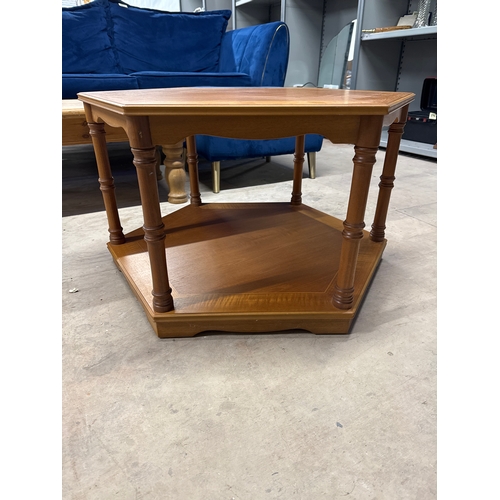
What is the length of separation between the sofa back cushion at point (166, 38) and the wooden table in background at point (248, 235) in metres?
1.90

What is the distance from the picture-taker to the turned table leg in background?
77cm

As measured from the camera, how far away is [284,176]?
2361mm

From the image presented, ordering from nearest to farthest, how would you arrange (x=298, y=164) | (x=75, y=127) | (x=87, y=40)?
(x=298, y=164) → (x=75, y=127) → (x=87, y=40)

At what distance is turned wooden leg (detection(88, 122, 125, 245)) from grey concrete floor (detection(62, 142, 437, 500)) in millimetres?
152

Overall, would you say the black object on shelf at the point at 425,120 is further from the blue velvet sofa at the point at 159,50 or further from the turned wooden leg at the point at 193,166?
the turned wooden leg at the point at 193,166

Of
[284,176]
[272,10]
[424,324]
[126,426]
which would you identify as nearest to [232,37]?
[284,176]

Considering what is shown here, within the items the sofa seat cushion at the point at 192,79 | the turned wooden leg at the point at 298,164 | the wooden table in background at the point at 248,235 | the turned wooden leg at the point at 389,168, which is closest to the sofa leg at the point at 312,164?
the sofa seat cushion at the point at 192,79

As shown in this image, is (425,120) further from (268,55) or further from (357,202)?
(357,202)

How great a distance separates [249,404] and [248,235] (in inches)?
26.3

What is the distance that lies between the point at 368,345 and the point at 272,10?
Result: 4164 mm

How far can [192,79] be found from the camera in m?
2.10

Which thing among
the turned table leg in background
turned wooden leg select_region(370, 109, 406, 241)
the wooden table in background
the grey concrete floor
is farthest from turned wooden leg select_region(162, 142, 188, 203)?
the turned table leg in background

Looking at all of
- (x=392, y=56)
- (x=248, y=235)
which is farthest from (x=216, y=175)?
(x=392, y=56)
